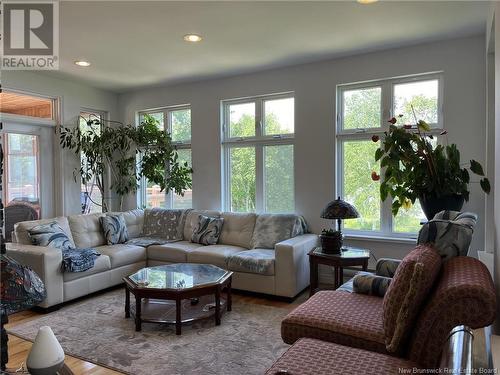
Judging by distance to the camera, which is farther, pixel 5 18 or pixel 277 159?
pixel 277 159

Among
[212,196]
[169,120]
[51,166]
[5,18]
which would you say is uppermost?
[5,18]

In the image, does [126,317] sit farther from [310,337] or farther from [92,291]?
[310,337]

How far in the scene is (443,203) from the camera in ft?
9.78

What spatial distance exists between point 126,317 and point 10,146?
2935mm

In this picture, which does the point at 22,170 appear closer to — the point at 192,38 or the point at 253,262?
the point at 192,38

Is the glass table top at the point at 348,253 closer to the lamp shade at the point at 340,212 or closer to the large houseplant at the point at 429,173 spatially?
the lamp shade at the point at 340,212

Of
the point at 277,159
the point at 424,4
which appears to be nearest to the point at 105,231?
the point at 277,159

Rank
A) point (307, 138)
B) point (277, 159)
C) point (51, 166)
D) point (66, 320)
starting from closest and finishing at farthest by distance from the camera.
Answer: point (66, 320) → point (307, 138) → point (277, 159) → point (51, 166)

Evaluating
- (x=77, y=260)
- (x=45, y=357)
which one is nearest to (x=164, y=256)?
(x=77, y=260)

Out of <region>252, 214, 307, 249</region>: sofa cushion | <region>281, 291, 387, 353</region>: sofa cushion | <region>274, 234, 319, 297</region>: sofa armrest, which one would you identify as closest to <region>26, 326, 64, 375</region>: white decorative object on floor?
<region>281, 291, 387, 353</region>: sofa cushion

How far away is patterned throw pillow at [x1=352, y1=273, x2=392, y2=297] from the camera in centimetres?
252

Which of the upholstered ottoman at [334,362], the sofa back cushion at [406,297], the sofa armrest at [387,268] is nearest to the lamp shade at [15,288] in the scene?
the upholstered ottoman at [334,362]

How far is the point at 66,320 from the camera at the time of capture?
334 cm

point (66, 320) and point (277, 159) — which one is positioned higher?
point (277, 159)
